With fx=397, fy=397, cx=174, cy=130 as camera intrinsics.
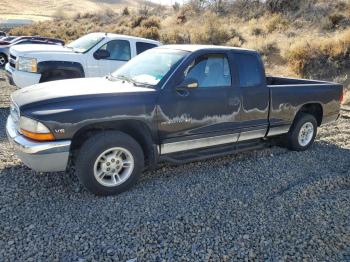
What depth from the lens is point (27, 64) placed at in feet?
28.0

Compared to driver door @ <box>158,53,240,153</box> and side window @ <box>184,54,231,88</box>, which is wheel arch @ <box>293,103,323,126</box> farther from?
side window @ <box>184,54,231,88</box>

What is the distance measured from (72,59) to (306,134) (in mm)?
5301

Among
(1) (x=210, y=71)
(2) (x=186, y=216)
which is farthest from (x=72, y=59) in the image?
(2) (x=186, y=216)

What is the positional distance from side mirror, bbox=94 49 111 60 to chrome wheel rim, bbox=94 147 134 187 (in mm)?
4932

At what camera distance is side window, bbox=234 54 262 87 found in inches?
233

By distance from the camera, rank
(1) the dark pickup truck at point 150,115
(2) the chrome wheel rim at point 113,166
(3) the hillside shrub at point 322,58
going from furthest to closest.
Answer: (3) the hillside shrub at point 322,58
(2) the chrome wheel rim at point 113,166
(1) the dark pickup truck at point 150,115

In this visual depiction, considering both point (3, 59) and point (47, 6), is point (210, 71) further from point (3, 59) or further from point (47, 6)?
point (47, 6)

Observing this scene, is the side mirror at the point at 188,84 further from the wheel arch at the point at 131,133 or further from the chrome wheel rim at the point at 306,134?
the chrome wheel rim at the point at 306,134

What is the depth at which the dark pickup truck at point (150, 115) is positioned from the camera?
4414 millimetres

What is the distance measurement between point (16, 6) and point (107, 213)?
10399cm

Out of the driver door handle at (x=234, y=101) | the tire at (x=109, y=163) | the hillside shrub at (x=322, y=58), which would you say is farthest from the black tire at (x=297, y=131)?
the hillside shrub at (x=322, y=58)

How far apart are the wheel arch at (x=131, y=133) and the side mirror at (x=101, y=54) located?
471cm

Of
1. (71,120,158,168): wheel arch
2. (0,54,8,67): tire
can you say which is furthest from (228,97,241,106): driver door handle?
(0,54,8,67): tire

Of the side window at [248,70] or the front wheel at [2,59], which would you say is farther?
the front wheel at [2,59]
